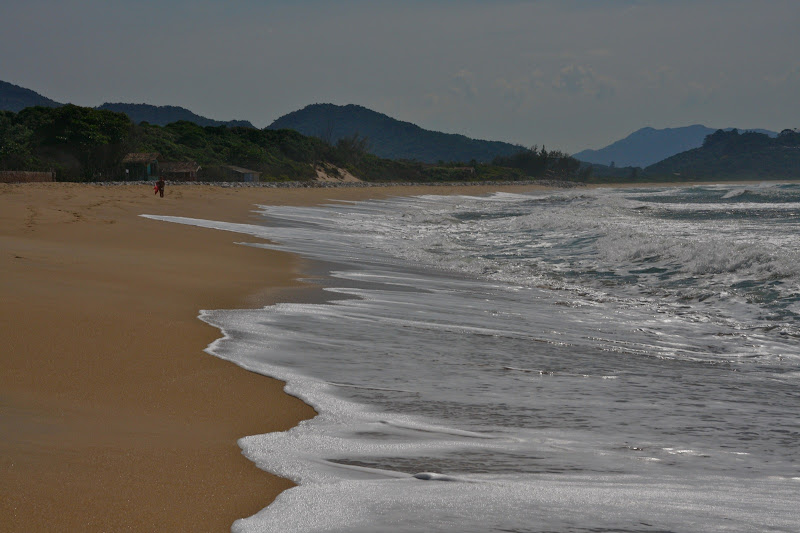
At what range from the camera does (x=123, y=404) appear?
11.5 ft

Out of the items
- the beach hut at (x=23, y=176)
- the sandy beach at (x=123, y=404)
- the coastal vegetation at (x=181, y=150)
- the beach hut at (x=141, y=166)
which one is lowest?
the sandy beach at (x=123, y=404)

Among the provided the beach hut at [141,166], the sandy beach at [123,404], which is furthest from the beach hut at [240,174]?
the sandy beach at [123,404]

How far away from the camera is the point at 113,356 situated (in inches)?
171

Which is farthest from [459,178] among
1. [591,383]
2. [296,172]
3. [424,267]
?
[591,383]

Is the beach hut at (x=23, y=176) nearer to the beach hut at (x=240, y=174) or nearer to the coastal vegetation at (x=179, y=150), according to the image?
the coastal vegetation at (x=179, y=150)

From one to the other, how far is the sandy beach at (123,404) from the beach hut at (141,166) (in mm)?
51748

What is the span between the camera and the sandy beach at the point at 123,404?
2.38 m

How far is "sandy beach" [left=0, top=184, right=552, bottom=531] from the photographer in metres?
2.38

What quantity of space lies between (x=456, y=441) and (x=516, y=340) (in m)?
2.81

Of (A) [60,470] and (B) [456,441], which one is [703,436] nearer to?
(B) [456,441]

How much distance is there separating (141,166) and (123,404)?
5768 centimetres

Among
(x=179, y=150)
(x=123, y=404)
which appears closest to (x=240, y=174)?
(x=179, y=150)

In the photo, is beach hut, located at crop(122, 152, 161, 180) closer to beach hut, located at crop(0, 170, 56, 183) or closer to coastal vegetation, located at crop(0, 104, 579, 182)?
coastal vegetation, located at crop(0, 104, 579, 182)

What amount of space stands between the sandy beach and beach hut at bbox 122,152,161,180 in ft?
170
